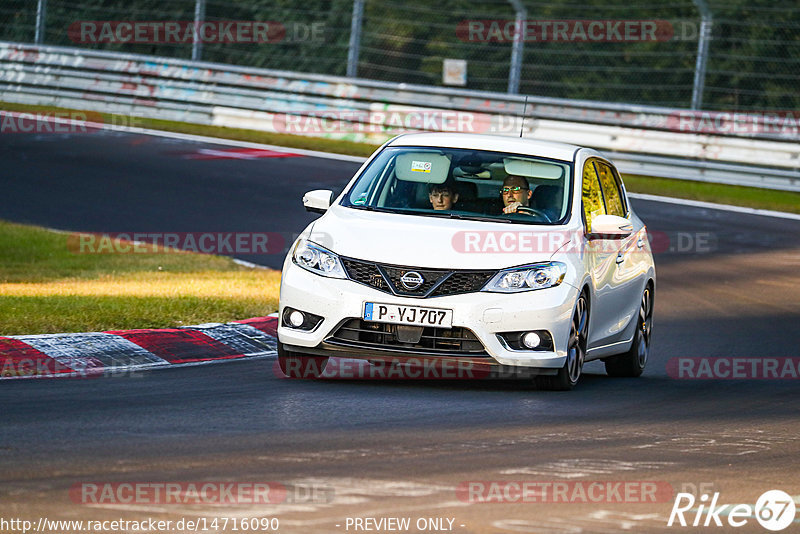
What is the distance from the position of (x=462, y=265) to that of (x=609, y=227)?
132 centimetres

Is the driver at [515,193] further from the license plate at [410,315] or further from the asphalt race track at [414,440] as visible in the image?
the license plate at [410,315]

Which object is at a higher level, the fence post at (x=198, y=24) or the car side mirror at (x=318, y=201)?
the fence post at (x=198, y=24)

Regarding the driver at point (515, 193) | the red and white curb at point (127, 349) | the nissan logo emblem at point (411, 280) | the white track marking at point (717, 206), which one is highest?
the driver at point (515, 193)

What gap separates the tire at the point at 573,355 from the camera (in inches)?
368

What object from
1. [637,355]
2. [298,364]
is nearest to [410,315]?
[298,364]

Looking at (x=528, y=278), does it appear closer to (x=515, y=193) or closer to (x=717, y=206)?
(x=515, y=193)

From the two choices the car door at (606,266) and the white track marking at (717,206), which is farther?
the white track marking at (717,206)

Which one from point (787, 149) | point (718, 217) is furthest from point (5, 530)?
point (787, 149)

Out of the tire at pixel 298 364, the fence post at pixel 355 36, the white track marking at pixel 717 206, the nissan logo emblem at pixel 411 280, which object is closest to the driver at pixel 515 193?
the nissan logo emblem at pixel 411 280

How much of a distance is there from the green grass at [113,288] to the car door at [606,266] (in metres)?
3.00

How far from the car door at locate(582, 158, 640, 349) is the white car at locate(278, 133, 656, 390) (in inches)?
0.8

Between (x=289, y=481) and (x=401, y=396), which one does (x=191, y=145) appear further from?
(x=289, y=481)

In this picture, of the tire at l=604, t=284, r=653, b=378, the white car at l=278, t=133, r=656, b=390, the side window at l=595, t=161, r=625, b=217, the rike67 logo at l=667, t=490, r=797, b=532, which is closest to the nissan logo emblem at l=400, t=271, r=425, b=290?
the white car at l=278, t=133, r=656, b=390

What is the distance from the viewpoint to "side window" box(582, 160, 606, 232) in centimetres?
1020
